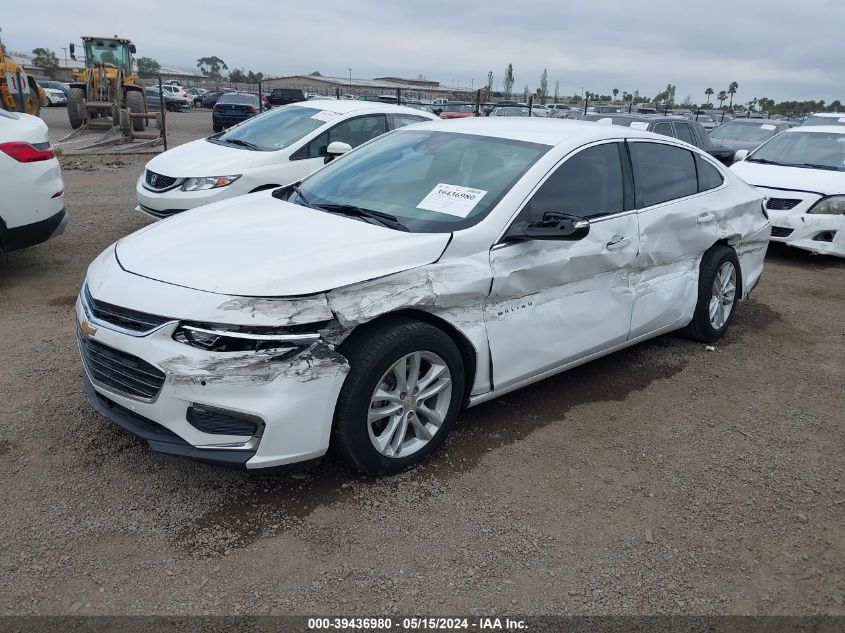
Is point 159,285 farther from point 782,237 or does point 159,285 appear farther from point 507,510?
point 782,237

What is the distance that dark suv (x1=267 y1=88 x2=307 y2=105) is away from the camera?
28.3 metres

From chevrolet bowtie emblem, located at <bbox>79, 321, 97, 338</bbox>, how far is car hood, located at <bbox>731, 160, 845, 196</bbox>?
26.0 feet

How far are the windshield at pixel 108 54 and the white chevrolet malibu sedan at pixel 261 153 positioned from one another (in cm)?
1749

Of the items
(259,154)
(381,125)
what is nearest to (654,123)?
(381,125)

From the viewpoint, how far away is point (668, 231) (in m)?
4.54

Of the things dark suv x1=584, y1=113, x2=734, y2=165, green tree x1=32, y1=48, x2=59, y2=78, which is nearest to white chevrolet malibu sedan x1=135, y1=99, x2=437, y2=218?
dark suv x1=584, y1=113, x2=734, y2=165

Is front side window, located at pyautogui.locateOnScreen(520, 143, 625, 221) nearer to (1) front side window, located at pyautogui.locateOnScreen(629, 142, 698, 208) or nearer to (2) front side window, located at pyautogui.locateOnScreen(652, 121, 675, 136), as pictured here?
(1) front side window, located at pyautogui.locateOnScreen(629, 142, 698, 208)

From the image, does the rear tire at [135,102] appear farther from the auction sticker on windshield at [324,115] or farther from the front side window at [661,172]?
the front side window at [661,172]

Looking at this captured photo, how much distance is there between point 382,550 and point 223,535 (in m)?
0.68

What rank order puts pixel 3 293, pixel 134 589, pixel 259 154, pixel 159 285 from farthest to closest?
pixel 259 154
pixel 3 293
pixel 159 285
pixel 134 589

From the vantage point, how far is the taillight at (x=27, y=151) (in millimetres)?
5398

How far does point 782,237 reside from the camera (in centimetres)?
823

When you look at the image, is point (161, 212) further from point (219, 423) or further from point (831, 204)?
point (831, 204)

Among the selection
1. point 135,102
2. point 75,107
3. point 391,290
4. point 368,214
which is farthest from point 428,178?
point 75,107
